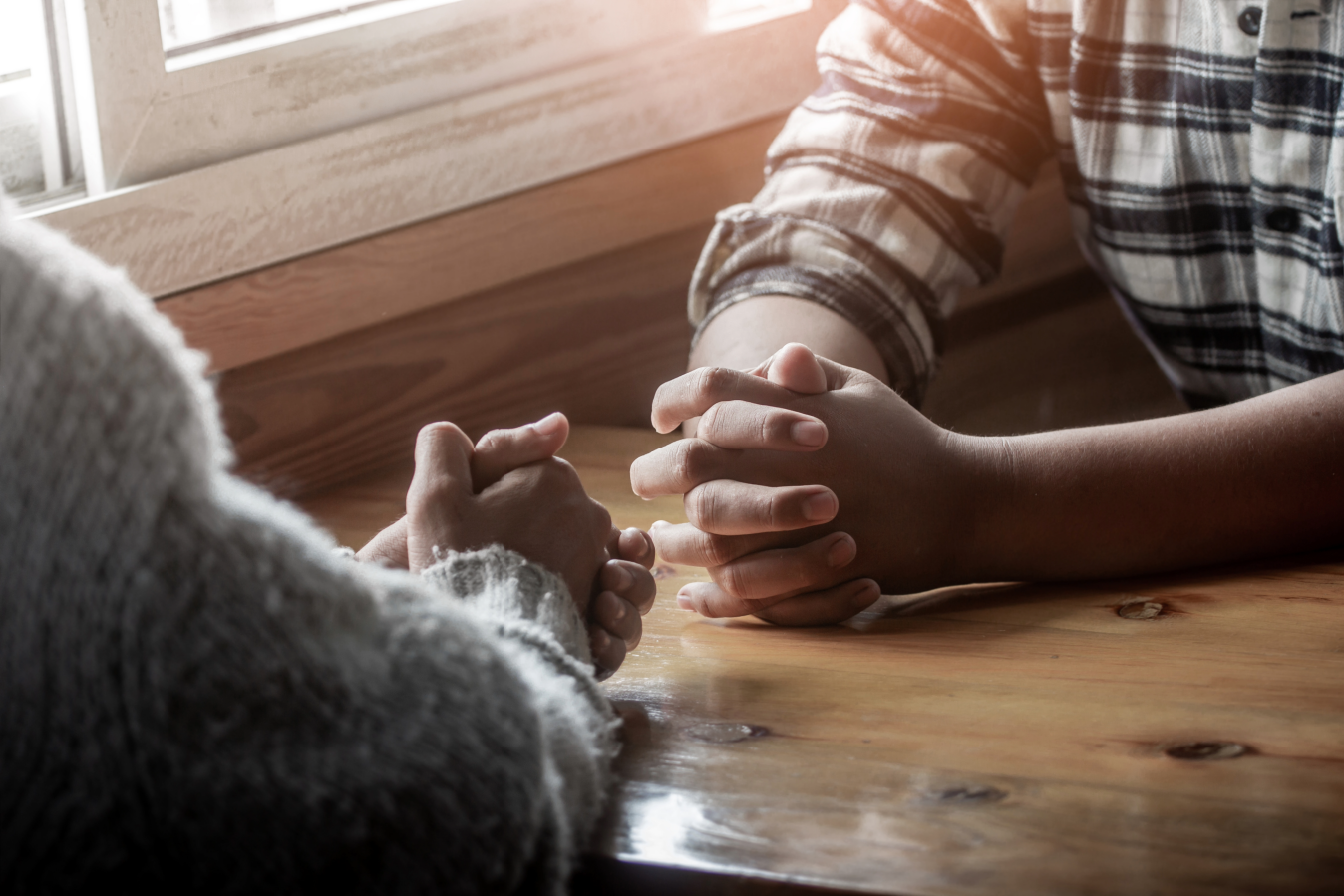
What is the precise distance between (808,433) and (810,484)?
4 cm

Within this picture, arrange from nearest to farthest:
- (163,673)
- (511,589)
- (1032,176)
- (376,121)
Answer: (163,673)
(511,589)
(376,121)
(1032,176)

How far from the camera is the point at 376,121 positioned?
3.27 ft

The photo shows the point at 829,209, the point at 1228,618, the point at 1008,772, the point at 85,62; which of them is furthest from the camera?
the point at 829,209

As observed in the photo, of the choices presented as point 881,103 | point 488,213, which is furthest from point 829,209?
point 488,213

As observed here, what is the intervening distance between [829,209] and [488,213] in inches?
12.2

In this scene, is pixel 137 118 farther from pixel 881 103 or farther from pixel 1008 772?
pixel 1008 772

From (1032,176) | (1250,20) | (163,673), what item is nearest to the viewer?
(163,673)

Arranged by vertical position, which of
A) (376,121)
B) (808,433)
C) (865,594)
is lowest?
(865,594)

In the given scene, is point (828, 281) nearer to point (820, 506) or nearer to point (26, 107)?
point (820, 506)

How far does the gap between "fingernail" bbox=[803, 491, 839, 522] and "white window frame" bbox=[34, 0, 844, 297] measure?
1.67 ft

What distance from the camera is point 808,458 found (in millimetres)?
694

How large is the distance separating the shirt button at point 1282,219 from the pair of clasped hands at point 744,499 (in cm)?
39

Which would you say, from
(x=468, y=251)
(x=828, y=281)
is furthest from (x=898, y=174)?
(x=468, y=251)

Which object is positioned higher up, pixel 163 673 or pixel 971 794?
pixel 163 673
